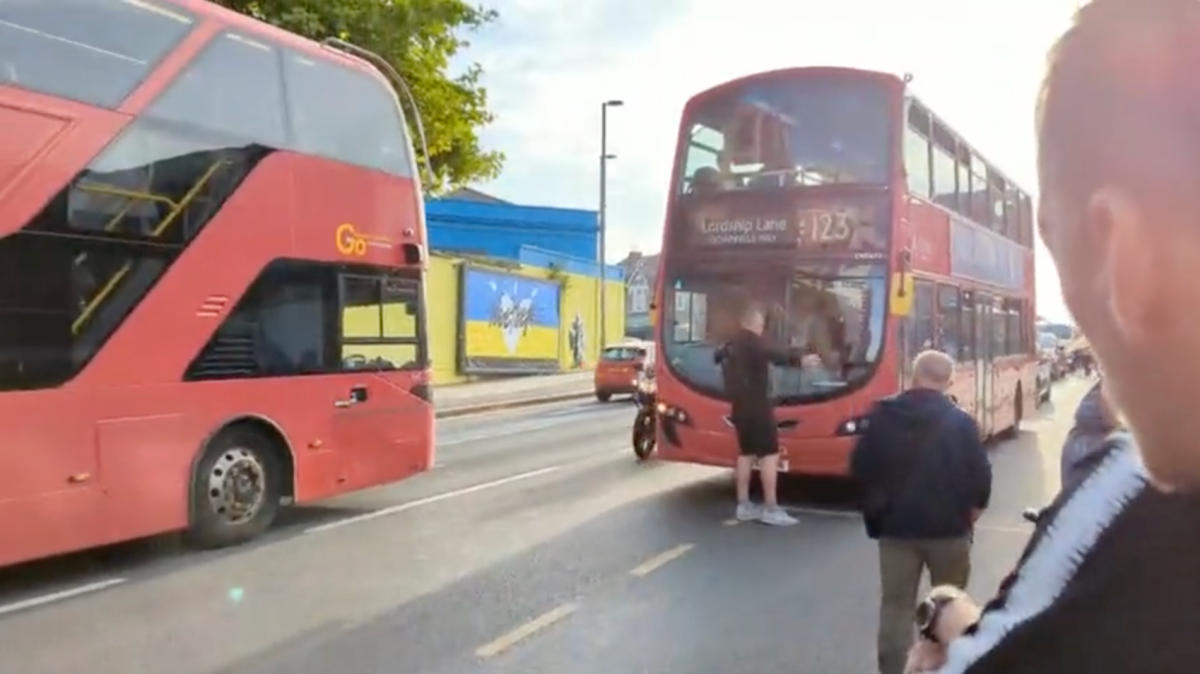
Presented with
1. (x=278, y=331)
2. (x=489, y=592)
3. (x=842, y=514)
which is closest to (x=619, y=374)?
(x=842, y=514)

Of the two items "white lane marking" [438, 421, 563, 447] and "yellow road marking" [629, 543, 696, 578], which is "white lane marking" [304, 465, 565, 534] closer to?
"yellow road marking" [629, 543, 696, 578]

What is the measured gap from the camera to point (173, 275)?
26.9 ft

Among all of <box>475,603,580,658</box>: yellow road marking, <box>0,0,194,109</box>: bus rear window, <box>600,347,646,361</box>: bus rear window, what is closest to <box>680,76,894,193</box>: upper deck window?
<box>0,0,194,109</box>: bus rear window

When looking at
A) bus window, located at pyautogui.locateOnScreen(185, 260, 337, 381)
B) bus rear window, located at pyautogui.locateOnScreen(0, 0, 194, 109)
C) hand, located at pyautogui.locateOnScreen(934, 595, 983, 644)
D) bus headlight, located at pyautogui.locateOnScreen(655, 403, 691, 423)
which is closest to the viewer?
hand, located at pyautogui.locateOnScreen(934, 595, 983, 644)

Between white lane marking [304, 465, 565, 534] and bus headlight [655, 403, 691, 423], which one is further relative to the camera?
bus headlight [655, 403, 691, 423]

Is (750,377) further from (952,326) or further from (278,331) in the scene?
(278,331)

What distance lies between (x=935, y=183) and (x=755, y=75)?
2.44m

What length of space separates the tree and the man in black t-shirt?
30.7 feet

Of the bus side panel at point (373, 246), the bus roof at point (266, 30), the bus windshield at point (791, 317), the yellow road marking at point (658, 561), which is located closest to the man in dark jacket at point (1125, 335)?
the yellow road marking at point (658, 561)

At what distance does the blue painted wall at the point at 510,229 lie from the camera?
153ft

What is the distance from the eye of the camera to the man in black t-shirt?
1014 cm

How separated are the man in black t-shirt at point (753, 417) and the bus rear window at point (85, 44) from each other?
5434 millimetres

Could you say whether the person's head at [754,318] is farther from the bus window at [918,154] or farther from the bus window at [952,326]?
the bus window at [952,326]

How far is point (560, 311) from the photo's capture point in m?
39.0
